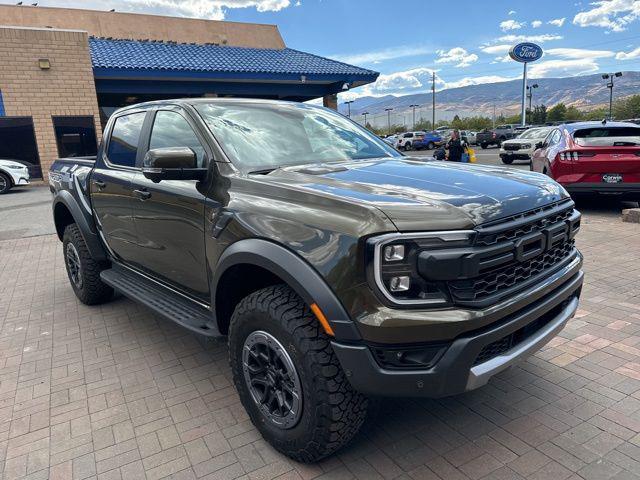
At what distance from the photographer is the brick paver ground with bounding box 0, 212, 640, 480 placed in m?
2.47

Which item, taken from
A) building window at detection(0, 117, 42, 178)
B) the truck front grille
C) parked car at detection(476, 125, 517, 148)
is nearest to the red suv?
the truck front grille

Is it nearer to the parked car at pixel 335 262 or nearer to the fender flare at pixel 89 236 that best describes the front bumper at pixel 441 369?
the parked car at pixel 335 262

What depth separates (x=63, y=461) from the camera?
2609 mm

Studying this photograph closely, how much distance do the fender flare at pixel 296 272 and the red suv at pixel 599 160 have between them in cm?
711

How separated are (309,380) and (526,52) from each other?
4800 cm

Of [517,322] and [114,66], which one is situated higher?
[114,66]

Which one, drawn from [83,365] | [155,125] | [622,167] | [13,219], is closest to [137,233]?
[155,125]

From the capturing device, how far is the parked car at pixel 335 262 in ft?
6.66

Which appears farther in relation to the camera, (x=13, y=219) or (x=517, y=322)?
(x=13, y=219)

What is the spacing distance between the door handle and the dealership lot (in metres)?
1.27

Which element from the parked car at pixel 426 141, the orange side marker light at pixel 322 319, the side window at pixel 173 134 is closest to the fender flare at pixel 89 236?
the side window at pixel 173 134

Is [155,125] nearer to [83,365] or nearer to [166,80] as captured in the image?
[83,365]

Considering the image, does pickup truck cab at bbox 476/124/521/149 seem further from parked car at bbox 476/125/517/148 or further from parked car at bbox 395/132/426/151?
parked car at bbox 395/132/426/151

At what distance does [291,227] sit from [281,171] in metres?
0.64
